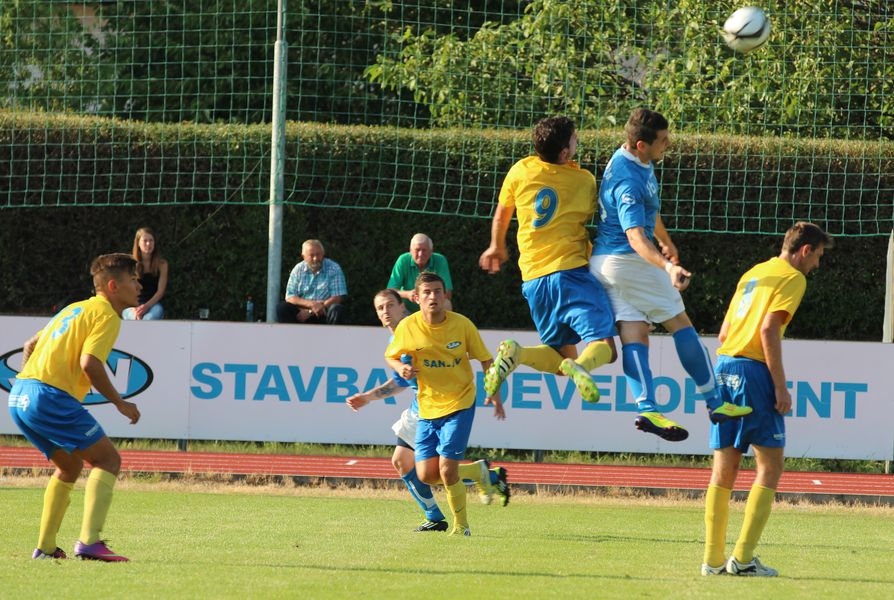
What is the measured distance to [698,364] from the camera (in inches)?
334

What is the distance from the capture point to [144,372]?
49.9 feet

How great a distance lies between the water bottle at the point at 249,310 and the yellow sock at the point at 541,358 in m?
8.69

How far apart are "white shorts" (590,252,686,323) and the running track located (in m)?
5.67

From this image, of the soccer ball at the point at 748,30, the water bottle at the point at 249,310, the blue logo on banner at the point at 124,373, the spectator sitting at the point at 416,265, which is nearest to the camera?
the soccer ball at the point at 748,30

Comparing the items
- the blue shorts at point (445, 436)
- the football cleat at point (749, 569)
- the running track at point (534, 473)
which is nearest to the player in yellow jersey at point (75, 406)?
the blue shorts at point (445, 436)

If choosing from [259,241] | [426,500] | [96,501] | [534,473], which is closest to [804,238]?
[426,500]

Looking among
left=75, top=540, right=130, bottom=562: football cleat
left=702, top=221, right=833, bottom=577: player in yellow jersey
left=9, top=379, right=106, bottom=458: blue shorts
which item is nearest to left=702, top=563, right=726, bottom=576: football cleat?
left=702, top=221, right=833, bottom=577: player in yellow jersey

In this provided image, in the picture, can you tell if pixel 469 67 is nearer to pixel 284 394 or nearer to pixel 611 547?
pixel 284 394

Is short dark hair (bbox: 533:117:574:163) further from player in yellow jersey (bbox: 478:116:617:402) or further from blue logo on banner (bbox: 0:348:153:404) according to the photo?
blue logo on banner (bbox: 0:348:153:404)

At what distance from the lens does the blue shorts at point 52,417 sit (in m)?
8.43

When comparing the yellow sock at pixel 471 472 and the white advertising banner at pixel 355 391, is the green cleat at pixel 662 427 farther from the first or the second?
the white advertising banner at pixel 355 391

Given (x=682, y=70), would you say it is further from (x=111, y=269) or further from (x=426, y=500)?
(x=111, y=269)

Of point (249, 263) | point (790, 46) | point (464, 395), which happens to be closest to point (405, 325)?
point (464, 395)

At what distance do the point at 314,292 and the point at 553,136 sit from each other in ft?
25.4
